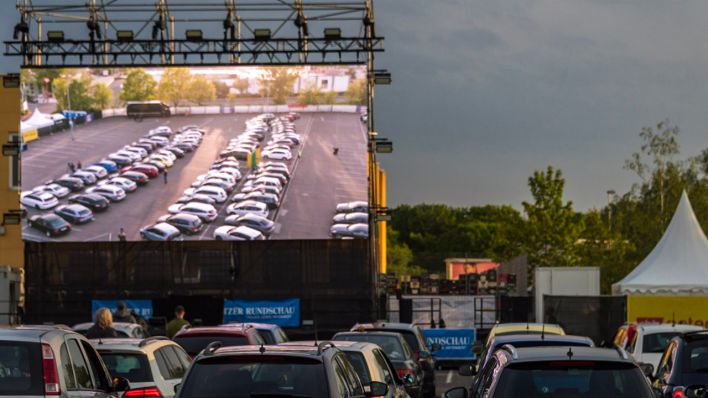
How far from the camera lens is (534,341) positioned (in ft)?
47.9

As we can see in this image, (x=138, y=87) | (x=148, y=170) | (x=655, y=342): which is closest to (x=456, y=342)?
(x=148, y=170)

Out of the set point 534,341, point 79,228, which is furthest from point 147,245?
point 534,341

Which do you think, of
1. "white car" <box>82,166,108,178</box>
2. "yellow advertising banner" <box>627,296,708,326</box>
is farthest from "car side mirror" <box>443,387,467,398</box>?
"white car" <box>82,166,108,178</box>

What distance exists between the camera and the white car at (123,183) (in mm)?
47562

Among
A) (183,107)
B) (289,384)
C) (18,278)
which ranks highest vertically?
(183,107)

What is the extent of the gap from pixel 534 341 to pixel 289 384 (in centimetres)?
501

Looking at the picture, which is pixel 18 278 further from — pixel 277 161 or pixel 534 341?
pixel 534 341

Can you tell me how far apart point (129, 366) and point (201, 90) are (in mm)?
33563

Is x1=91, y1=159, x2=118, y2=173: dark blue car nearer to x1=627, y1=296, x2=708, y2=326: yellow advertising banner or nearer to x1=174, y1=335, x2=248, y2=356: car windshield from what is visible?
x1=627, y1=296, x2=708, y2=326: yellow advertising banner

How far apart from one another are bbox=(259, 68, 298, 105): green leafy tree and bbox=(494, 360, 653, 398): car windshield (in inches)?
1508

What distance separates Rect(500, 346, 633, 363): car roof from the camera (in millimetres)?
9750

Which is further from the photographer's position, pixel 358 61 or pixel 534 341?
pixel 358 61

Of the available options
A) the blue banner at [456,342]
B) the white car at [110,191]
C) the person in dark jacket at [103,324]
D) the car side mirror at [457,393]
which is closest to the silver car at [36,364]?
the car side mirror at [457,393]

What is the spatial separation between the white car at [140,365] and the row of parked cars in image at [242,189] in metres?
31.4
